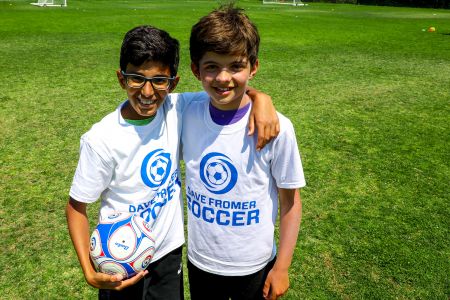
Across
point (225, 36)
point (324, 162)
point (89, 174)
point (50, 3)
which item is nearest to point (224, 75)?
point (225, 36)

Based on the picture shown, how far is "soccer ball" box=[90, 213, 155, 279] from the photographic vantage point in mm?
1991

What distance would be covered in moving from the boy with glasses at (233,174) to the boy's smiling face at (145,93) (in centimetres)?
18

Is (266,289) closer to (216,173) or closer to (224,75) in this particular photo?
(216,173)

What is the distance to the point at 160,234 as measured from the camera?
2.21m

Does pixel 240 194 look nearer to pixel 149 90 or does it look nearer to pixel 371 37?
pixel 149 90

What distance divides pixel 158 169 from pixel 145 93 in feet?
1.28

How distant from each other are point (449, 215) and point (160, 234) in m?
3.26

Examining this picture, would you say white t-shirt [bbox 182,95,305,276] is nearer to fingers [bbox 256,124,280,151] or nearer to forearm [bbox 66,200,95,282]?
fingers [bbox 256,124,280,151]

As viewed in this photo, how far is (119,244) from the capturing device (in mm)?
2002

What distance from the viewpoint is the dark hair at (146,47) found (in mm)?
1935

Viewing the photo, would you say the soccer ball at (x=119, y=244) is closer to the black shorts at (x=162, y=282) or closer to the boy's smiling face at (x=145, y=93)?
the black shorts at (x=162, y=282)

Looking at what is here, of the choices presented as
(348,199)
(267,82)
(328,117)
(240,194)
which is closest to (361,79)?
(267,82)

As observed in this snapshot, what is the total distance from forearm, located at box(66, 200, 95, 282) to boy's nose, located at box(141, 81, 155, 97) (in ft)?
2.08

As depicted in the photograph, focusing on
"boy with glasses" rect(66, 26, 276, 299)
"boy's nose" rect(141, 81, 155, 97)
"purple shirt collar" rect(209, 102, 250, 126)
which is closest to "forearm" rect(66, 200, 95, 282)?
"boy with glasses" rect(66, 26, 276, 299)
